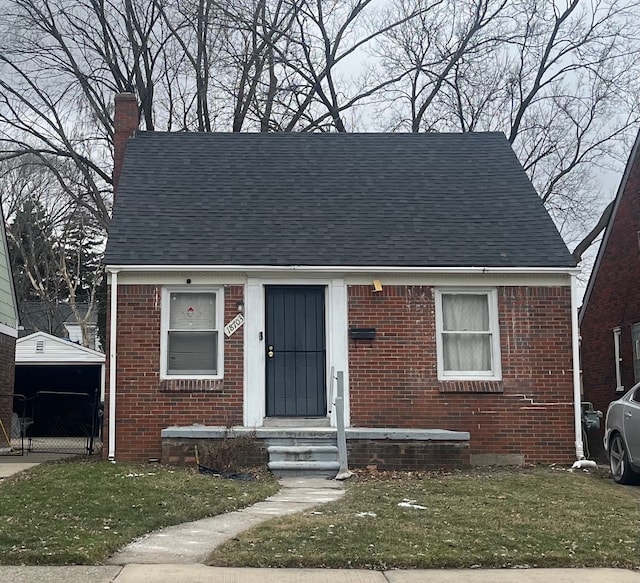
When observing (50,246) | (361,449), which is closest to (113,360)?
(361,449)

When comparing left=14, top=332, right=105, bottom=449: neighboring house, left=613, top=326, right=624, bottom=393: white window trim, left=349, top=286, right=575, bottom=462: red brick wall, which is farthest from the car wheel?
left=14, top=332, right=105, bottom=449: neighboring house

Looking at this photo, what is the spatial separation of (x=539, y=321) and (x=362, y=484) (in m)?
4.45

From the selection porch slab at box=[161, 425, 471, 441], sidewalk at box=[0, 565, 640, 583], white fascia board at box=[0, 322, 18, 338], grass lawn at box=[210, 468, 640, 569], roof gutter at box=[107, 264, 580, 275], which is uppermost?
roof gutter at box=[107, 264, 580, 275]

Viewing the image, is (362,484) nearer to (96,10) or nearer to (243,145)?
(243,145)

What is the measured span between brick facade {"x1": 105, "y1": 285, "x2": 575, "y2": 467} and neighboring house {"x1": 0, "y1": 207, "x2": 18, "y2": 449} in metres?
4.80

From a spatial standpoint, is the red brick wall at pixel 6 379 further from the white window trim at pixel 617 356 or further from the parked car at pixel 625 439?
the white window trim at pixel 617 356

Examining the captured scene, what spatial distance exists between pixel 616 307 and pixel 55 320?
100 feet

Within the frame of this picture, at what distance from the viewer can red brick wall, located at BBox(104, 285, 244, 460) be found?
12.3 m

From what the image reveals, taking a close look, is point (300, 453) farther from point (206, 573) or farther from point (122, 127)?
point (122, 127)

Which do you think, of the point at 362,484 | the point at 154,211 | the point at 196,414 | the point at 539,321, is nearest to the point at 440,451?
the point at 362,484

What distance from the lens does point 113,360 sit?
12.3 m

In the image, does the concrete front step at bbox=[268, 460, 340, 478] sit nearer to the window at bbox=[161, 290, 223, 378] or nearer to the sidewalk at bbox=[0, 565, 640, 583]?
the window at bbox=[161, 290, 223, 378]

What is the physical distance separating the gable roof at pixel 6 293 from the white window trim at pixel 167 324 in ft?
17.6

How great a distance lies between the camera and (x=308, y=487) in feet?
33.0
